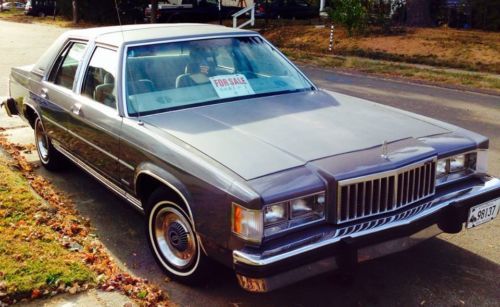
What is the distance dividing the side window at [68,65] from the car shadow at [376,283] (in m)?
1.69

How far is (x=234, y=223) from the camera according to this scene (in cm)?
306

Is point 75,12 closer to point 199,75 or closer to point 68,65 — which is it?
point 68,65

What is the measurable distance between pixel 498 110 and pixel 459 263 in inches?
262

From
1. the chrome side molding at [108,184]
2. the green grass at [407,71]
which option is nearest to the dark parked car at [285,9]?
the green grass at [407,71]

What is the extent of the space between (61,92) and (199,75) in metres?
1.58

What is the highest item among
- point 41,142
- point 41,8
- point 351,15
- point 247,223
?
point 41,8

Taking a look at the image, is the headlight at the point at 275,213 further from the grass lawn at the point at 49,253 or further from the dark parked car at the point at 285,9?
the dark parked car at the point at 285,9

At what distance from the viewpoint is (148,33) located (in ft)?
15.5

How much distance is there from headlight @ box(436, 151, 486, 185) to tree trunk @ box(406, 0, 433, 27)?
1862cm

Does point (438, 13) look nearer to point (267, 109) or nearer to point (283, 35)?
point (283, 35)

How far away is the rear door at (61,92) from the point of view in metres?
5.11

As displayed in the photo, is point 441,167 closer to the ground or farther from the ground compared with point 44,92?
closer to the ground

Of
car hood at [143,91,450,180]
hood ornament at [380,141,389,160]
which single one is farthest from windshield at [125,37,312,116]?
hood ornament at [380,141,389,160]

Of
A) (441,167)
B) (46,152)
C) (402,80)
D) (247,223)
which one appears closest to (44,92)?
(46,152)
